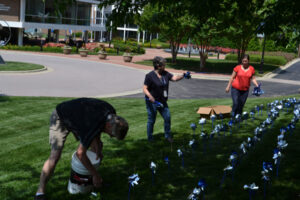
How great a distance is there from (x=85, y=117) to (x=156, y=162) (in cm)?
233

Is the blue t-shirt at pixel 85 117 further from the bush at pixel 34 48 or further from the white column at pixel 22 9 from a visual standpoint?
the white column at pixel 22 9

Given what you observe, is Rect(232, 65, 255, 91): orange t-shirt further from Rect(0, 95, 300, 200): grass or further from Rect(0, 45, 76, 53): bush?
Rect(0, 45, 76, 53): bush

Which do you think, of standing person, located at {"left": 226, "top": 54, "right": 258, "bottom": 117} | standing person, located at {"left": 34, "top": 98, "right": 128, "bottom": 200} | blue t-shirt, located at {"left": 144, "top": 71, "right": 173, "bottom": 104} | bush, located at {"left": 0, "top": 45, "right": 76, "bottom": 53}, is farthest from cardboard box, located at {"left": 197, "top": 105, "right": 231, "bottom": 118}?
bush, located at {"left": 0, "top": 45, "right": 76, "bottom": 53}

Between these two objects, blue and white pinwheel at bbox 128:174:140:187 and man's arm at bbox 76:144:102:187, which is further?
blue and white pinwheel at bbox 128:174:140:187

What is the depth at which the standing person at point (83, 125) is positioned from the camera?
3857 mm

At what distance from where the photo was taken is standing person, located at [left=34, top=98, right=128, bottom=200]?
152 inches

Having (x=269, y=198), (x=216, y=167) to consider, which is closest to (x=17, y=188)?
(x=216, y=167)

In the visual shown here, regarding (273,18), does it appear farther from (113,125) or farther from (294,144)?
(113,125)

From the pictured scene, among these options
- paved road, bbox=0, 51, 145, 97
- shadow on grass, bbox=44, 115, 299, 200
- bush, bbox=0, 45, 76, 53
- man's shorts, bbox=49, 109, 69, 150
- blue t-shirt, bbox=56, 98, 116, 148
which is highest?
bush, bbox=0, 45, 76, 53

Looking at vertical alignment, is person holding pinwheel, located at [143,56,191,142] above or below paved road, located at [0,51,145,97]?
above

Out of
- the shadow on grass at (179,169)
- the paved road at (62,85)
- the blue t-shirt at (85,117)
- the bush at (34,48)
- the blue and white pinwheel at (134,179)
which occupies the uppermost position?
the bush at (34,48)

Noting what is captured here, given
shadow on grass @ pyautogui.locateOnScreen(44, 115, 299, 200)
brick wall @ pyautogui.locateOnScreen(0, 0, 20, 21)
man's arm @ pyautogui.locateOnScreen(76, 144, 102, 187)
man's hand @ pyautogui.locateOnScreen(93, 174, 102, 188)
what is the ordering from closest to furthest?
man's arm @ pyautogui.locateOnScreen(76, 144, 102, 187) → man's hand @ pyautogui.locateOnScreen(93, 174, 102, 188) → shadow on grass @ pyautogui.locateOnScreen(44, 115, 299, 200) → brick wall @ pyautogui.locateOnScreen(0, 0, 20, 21)

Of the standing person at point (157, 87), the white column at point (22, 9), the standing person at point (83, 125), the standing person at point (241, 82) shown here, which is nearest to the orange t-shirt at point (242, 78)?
the standing person at point (241, 82)

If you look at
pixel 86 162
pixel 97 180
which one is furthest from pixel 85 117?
pixel 97 180
